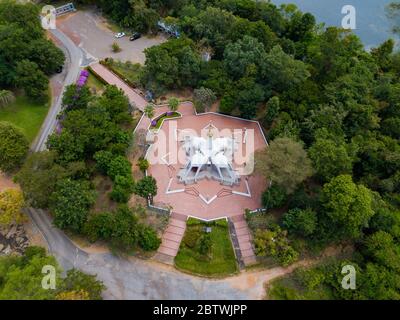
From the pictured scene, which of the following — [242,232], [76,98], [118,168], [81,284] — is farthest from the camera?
[76,98]

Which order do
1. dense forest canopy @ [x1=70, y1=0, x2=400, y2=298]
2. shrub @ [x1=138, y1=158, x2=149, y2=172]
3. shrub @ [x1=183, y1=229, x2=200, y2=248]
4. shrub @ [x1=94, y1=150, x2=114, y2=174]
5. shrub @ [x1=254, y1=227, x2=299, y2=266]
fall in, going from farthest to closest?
shrub @ [x1=138, y1=158, x2=149, y2=172] → shrub @ [x1=94, y1=150, x2=114, y2=174] → shrub @ [x1=183, y1=229, x2=200, y2=248] → dense forest canopy @ [x1=70, y1=0, x2=400, y2=298] → shrub @ [x1=254, y1=227, x2=299, y2=266]

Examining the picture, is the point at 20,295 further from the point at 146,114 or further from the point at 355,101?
the point at 355,101

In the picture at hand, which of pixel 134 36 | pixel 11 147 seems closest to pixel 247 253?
pixel 11 147

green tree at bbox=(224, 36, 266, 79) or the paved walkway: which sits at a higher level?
green tree at bbox=(224, 36, 266, 79)

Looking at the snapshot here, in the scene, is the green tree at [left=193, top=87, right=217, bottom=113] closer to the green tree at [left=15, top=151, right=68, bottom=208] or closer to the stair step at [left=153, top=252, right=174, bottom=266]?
the green tree at [left=15, top=151, right=68, bottom=208]

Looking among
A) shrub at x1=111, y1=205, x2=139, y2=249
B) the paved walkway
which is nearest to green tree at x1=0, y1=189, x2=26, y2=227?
shrub at x1=111, y1=205, x2=139, y2=249

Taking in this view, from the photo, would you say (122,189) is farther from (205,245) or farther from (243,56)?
(243,56)

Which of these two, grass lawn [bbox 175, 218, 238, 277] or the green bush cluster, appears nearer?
the green bush cluster
